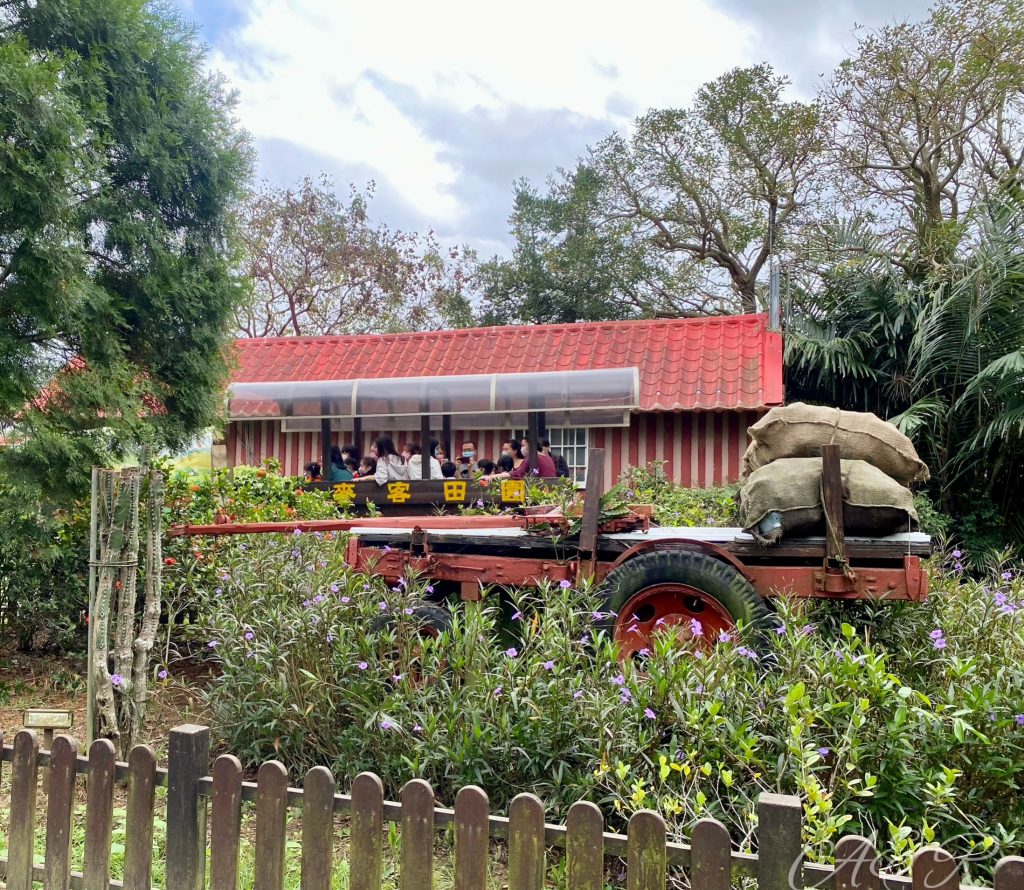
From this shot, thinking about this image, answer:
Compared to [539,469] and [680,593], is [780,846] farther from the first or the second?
[539,469]

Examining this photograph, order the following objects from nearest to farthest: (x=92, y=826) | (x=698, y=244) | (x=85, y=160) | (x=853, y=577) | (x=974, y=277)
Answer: (x=92, y=826) → (x=853, y=577) → (x=85, y=160) → (x=974, y=277) → (x=698, y=244)

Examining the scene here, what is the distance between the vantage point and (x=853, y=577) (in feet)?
15.2

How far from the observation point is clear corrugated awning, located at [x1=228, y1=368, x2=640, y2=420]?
12234mm

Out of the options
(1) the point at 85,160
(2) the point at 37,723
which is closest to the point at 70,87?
(1) the point at 85,160

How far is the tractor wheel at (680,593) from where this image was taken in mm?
4648

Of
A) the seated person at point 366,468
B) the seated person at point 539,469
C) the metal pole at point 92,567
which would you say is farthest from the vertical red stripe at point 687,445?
the metal pole at point 92,567

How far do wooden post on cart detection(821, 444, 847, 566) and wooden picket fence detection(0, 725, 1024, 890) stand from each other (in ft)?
9.10

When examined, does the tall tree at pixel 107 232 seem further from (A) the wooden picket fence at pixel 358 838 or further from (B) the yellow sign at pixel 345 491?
(B) the yellow sign at pixel 345 491

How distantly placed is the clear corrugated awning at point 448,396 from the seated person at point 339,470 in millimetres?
739

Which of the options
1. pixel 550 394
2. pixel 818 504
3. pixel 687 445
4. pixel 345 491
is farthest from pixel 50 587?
pixel 687 445

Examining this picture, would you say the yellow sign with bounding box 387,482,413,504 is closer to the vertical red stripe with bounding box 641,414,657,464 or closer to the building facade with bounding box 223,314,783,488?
the building facade with bounding box 223,314,783,488

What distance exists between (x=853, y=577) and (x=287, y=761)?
323 centimetres

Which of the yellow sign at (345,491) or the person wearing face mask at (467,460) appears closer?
the yellow sign at (345,491)

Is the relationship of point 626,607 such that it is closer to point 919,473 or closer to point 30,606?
point 919,473
